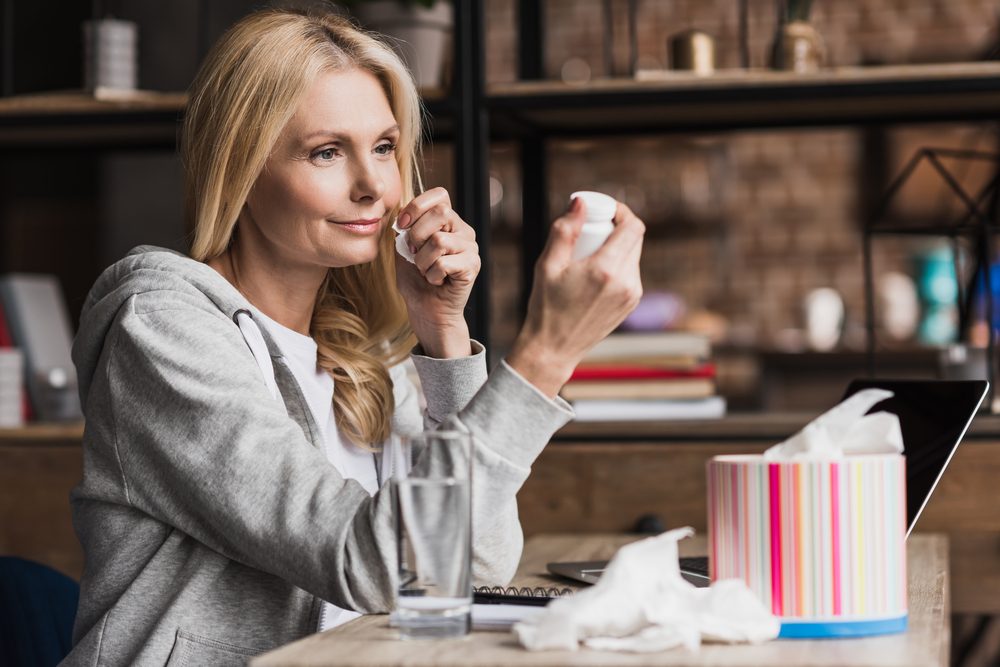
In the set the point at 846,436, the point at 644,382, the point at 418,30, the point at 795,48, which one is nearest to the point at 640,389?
the point at 644,382

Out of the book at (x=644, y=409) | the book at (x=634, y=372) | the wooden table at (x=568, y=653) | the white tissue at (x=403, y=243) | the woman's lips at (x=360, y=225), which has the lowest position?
the book at (x=644, y=409)

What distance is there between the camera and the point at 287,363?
4.06ft

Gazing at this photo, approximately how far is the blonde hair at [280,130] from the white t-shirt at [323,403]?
1cm

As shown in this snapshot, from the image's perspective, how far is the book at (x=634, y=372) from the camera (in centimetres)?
189

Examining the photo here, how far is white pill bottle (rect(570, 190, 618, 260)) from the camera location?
0.93 metres

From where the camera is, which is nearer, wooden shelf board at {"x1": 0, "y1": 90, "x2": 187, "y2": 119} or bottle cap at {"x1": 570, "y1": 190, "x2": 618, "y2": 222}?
bottle cap at {"x1": 570, "y1": 190, "x2": 618, "y2": 222}

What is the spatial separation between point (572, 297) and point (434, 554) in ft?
0.73

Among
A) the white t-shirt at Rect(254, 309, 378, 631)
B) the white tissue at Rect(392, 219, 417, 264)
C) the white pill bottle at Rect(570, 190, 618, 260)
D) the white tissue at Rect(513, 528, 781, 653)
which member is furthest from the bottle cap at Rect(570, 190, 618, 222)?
the white t-shirt at Rect(254, 309, 378, 631)

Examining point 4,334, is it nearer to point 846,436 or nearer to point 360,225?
point 360,225

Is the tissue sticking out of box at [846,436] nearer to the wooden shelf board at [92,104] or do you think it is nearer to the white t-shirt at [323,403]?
the white t-shirt at [323,403]

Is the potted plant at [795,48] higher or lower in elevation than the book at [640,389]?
higher

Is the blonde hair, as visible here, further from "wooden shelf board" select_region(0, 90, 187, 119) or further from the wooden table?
"wooden shelf board" select_region(0, 90, 187, 119)

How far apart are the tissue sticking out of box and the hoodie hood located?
0.55 metres

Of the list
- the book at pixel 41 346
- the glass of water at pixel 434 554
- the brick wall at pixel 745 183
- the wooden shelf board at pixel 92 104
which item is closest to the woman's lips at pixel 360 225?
the glass of water at pixel 434 554
